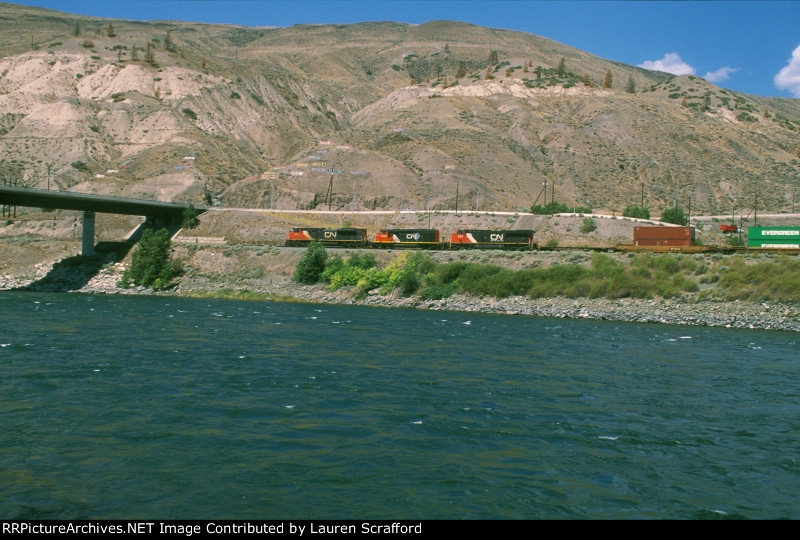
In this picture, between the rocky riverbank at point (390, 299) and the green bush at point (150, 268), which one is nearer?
the rocky riverbank at point (390, 299)

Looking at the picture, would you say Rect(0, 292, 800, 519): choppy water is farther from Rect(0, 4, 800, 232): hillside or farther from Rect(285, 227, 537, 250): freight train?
Rect(0, 4, 800, 232): hillside

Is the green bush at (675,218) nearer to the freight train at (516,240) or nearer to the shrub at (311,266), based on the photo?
the freight train at (516,240)

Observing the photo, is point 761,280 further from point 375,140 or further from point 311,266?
point 375,140

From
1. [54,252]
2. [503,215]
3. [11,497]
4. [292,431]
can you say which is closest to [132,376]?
[292,431]

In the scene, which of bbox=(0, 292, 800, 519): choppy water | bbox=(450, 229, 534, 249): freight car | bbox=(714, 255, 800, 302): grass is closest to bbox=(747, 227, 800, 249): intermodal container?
bbox=(714, 255, 800, 302): grass

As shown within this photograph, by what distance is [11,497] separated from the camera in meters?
12.0

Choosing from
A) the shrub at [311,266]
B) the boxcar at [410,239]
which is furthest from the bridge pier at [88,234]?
the boxcar at [410,239]

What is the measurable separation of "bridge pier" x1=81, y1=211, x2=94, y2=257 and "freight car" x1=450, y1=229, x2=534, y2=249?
3892 cm

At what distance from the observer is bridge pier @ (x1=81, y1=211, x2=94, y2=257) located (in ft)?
251

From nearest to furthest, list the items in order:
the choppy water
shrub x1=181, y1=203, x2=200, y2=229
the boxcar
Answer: the choppy water, the boxcar, shrub x1=181, y1=203, x2=200, y2=229

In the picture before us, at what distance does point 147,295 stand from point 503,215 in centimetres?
4455

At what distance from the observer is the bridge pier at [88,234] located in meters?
76.5

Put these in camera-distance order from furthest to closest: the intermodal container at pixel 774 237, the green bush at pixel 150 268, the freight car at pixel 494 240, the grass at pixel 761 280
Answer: the freight car at pixel 494 240 → the green bush at pixel 150 268 → the intermodal container at pixel 774 237 → the grass at pixel 761 280
